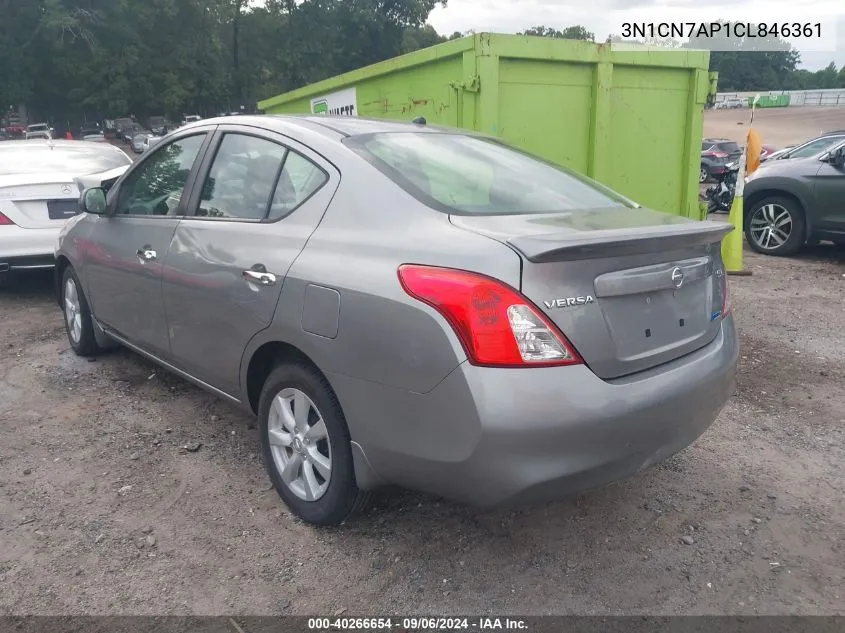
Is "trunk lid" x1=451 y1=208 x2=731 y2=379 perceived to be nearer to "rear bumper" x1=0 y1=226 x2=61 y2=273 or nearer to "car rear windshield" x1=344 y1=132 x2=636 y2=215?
"car rear windshield" x1=344 y1=132 x2=636 y2=215

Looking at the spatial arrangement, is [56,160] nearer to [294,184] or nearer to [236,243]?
[236,243]

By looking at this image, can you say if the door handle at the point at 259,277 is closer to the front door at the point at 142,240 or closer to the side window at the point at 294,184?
the side window at the point at 294,184

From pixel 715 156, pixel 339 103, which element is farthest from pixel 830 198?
pixel 715 156

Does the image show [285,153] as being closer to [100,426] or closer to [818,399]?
[100,426]

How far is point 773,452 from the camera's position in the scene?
11.6ft

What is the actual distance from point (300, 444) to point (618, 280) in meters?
1.38

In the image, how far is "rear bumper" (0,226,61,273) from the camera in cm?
609

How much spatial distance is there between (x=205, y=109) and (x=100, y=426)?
187 feet

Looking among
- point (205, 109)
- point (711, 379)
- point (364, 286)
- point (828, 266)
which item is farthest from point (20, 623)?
point (205, 109)

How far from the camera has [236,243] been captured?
300 cm

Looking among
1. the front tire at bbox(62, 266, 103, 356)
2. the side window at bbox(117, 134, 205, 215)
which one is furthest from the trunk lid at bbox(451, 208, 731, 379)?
the front tire at bbox(62, 266, 103, 356)

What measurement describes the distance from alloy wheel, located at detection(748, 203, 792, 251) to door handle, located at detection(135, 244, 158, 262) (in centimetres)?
764

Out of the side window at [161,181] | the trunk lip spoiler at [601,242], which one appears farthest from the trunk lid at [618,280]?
the side window at [161,181]

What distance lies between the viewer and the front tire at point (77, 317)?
4715 mm
